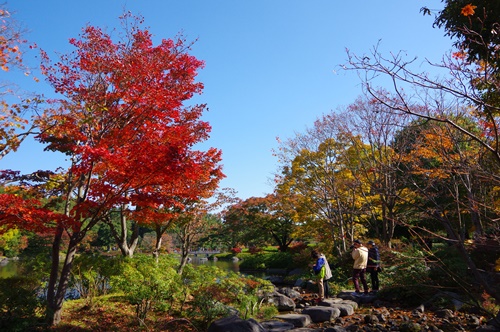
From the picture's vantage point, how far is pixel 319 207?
16.7 metres

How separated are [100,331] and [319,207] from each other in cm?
1192

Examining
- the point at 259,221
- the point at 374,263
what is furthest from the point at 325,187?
the point at 259,221

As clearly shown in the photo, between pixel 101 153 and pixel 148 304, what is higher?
pixel 101 153

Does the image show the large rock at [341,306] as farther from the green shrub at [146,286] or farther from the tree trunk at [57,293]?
the tree trunk at [57,293]

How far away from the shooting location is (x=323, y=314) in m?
8.15

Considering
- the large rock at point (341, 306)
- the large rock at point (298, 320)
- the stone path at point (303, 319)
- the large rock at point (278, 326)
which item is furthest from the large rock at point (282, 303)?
the large rock at point (278, 326)

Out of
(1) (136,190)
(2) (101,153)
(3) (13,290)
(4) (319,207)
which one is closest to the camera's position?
(3) (13,290)

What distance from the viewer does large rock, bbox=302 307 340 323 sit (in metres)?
8.11

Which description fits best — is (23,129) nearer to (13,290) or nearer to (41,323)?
(13,290)

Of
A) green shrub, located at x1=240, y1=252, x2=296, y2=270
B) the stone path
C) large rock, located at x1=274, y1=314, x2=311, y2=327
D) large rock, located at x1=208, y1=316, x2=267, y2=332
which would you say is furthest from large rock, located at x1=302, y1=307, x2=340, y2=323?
green shrub, located at x1=240, y1=252, x2=296, y2=270

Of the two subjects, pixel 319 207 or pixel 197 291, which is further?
pixel 319 207

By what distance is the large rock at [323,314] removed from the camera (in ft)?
26.6

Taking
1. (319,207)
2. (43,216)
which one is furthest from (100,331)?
(319,207)

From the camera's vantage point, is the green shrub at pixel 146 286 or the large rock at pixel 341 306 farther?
the large rock at pixel 341 306
